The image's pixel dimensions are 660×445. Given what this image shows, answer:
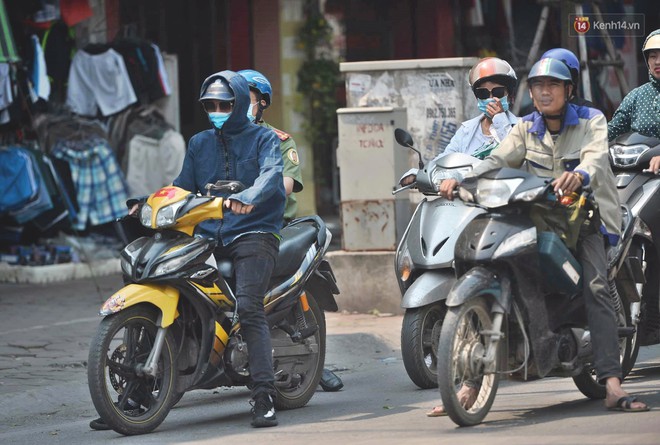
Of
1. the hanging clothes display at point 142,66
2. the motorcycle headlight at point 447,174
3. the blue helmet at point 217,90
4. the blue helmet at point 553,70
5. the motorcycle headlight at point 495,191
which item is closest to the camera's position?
the motorcycle headlight at point 495,191

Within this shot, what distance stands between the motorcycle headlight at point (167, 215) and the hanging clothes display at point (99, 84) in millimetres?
7671

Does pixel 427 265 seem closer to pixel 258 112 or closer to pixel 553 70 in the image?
pixel 258 112

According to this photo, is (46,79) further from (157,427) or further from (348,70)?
(157,427)

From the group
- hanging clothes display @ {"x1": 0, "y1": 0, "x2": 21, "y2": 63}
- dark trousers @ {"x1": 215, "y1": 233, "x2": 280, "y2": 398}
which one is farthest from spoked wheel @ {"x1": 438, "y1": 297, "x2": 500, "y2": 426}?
hanging clothes display @ {"x1": 0, "y1": 0, "x2": 21, "y2": 63}

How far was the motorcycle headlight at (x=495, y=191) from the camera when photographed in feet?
21.7

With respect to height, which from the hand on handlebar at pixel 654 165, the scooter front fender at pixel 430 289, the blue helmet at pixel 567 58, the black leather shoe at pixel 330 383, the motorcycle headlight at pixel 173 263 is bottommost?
the black leather shoe at pixel 330 383

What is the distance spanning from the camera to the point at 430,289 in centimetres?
785

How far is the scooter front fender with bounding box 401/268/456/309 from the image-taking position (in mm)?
7840

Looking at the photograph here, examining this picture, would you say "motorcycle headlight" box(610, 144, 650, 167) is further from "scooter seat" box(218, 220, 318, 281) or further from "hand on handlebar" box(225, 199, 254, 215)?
"hand on handlebar" box(225, 199, 254, 215)

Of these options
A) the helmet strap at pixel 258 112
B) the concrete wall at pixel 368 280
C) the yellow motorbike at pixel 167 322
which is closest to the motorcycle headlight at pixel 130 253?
the yellow motorbike at pixel 167 322

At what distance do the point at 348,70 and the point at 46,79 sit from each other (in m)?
3.77

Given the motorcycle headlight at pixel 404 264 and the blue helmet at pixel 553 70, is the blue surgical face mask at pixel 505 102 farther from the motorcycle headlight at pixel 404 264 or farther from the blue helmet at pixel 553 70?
the blue helmet at pixel 553 70

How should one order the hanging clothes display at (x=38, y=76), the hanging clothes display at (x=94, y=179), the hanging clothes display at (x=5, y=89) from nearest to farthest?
the hanging clothes display at (x=5, y=89)
the hanging clothes display at (x=38, y=76)
the hanging clothes display at (x=94, y=179)

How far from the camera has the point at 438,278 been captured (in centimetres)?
791
